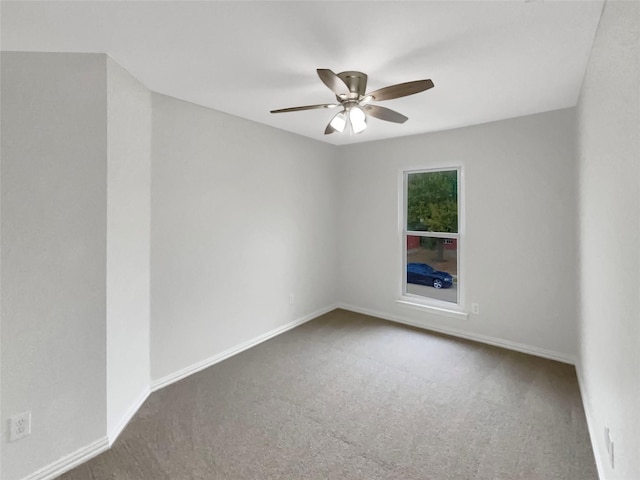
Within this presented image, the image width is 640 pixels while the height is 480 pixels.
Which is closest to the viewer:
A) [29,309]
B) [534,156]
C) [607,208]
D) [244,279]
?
[607,208]

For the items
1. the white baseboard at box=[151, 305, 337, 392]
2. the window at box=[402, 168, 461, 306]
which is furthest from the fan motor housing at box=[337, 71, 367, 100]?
the white baseboard at box=[151, 305, 337, 392]

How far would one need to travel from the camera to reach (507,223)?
135 inches

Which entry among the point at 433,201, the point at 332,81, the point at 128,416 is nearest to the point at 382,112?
the point at 332,81

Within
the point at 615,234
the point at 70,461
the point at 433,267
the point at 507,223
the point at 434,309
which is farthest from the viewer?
the point at 433,267

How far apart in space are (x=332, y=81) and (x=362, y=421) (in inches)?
88.8

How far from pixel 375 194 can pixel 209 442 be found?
133 inches

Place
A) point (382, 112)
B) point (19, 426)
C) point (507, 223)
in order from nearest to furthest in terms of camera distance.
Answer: point (19, 426) → point (382, 112) → point (507, 223)

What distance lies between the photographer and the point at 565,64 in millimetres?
2117

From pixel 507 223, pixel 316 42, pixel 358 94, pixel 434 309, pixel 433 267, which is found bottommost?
pixel 434 309

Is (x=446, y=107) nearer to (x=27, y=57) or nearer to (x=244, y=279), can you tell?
(x=244, y=279)

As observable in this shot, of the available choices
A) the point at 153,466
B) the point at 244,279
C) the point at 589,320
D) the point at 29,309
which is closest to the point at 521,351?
the point at 589,320

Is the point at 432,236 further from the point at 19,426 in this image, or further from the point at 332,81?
the point at 19,426

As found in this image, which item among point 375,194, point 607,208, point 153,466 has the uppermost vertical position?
point 375,194

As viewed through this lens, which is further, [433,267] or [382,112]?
[433,267]
